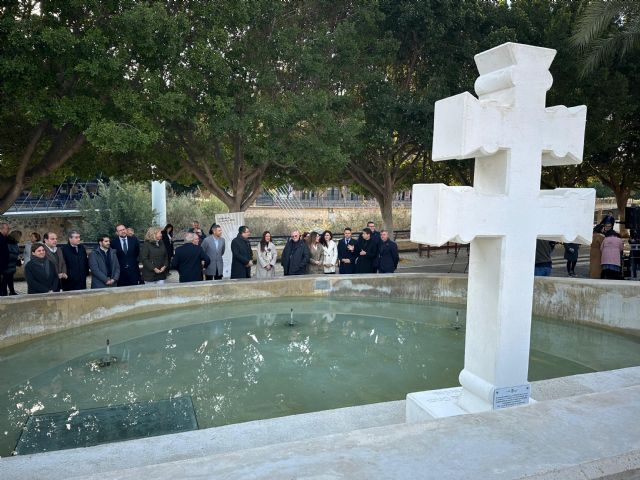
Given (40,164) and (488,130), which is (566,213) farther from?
(40,164)

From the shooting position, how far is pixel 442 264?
60.7ft

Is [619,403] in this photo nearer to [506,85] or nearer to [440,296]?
[506,85]

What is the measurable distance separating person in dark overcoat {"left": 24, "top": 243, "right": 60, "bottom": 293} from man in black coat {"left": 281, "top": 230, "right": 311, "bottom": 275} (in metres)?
4.72

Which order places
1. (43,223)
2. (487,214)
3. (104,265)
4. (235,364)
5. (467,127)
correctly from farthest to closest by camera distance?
(43,223)
(104,265)
(235,364)
(487,214)
(467,127)

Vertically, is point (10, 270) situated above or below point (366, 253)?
below

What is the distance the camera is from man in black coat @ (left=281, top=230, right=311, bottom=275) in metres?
11.7

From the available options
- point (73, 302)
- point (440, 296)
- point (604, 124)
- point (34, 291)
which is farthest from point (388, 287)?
point (604, 124)

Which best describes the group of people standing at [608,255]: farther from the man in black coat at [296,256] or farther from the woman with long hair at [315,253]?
the man in black coat at [296,256]

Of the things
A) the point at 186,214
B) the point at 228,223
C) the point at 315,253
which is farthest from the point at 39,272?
the point at 186,214

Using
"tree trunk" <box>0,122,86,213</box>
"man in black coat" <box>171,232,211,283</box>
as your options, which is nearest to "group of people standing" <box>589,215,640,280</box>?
"man in black coat" <box>171,232,211,283</box>

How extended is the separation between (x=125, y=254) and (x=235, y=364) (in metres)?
4.61

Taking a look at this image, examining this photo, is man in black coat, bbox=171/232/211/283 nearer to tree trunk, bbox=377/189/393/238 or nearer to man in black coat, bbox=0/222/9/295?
man in black coat, bbox=0/222/9/295

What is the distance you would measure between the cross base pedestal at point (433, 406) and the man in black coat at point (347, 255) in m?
8.44

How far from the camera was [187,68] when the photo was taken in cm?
1271
